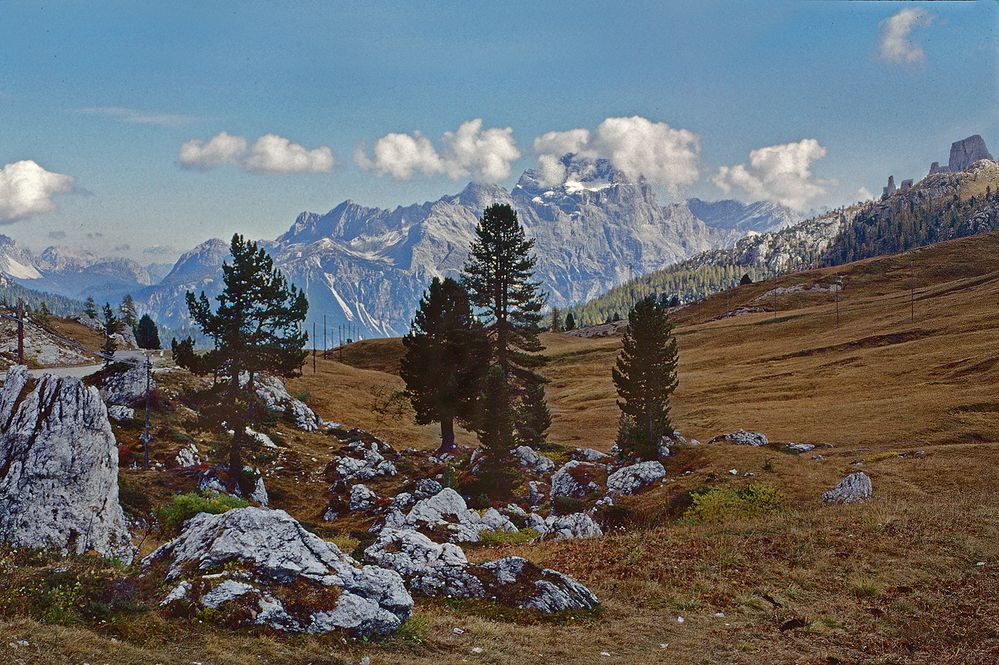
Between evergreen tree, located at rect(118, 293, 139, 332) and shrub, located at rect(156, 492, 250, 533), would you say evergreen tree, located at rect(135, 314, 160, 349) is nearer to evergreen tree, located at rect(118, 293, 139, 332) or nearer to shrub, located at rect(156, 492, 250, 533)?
evergreen tree, located at rect(118, 293, 139, 332)

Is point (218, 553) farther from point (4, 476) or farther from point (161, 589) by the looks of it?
point (4, 476)

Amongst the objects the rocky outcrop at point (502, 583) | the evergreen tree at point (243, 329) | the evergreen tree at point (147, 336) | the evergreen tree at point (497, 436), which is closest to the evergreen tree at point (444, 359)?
the evergreen tree at point (497, 436)

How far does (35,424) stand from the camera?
2053 cm

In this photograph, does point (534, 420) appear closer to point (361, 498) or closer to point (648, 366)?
point (648, 366)

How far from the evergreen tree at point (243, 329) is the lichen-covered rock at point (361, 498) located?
7.06 m

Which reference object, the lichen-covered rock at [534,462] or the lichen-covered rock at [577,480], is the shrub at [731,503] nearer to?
the lichen-covered rock at [577,480]

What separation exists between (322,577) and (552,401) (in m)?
99.2

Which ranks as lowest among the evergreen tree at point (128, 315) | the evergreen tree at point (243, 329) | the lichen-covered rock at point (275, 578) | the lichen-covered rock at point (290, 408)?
the lichen-covered rock at point (290, 408)

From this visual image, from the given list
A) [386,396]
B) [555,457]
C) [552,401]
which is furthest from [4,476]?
[552,401]

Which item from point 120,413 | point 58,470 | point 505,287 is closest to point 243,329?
point 120,413

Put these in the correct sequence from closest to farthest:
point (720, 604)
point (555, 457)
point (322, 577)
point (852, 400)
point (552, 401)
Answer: point (322, 577)
point (720, 604)
point (555, 457)
point (852, 400)
point (552, 401)

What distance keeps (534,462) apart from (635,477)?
41.7ft

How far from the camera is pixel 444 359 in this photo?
53312 millimetres

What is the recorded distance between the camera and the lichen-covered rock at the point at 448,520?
29062 mm
